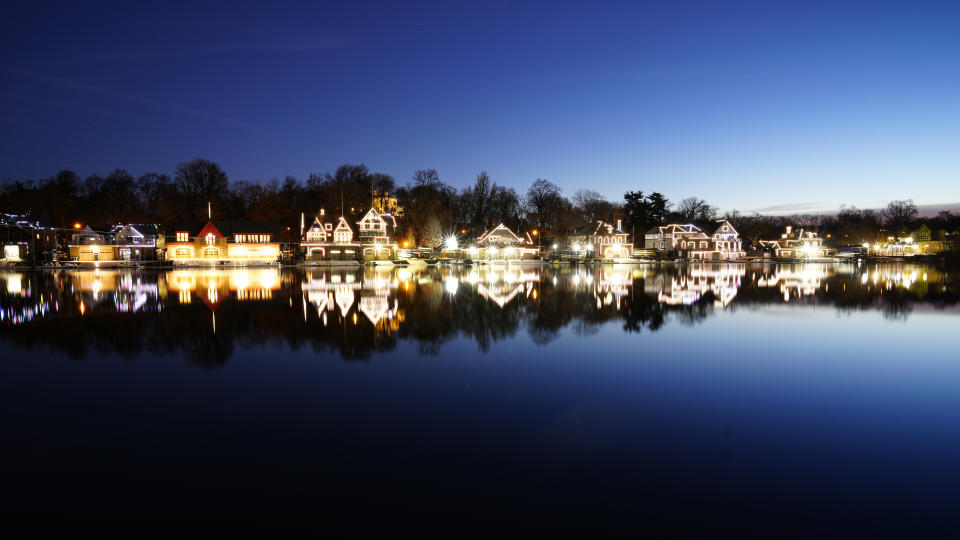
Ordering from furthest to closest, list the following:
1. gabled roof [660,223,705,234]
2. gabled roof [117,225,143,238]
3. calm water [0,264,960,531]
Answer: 1. gabled roof [660,223,705,234]
2. gabled roof [117,225,143,238]
3. calm water [0,264,960,531]

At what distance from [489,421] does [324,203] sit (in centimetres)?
7473

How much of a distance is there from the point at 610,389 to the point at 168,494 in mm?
6532

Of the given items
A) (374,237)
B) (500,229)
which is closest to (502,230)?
(500,229)

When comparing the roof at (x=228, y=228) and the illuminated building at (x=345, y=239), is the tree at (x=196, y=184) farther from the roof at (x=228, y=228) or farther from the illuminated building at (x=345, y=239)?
the illuminated building at (x=345, y=239)

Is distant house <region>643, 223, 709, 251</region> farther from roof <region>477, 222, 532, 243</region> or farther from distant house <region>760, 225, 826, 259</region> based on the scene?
roof <region>477, 222, 532, 243</region>

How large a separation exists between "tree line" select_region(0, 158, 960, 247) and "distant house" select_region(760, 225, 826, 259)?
19109 mm

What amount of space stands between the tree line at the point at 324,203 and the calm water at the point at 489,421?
63.5 metres

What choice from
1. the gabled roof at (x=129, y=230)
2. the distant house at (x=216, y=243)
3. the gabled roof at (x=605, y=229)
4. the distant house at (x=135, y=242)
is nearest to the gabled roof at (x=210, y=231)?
the distant house at (x=216, y=243)

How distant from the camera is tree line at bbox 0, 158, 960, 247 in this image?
2960 inches

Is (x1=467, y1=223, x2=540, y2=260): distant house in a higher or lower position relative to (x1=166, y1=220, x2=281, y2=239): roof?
lower

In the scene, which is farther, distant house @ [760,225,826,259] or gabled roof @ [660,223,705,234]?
distant house @ [760,225,826,259]

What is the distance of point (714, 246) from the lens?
85.6m

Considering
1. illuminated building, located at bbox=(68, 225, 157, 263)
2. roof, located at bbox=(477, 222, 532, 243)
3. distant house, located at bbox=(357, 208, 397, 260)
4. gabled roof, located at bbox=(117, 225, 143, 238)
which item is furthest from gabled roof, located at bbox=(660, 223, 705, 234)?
gabled roof, located at bbox=(117, 225, 143, 238)

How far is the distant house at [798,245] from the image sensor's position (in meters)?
94.9
